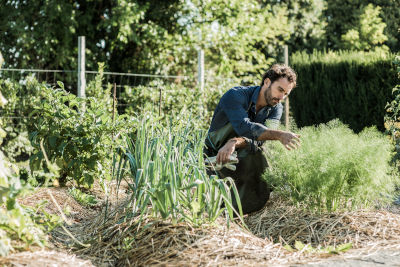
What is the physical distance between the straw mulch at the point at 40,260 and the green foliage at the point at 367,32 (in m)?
13.3

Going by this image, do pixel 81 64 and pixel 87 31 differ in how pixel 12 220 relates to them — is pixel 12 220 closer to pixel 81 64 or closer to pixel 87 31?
pixel 81 64

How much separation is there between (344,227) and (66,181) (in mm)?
2252

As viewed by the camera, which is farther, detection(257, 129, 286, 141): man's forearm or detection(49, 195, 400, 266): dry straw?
detection(257, 129, 286, 141): man's forearm

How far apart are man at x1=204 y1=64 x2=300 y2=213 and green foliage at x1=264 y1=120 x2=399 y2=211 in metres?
0.33

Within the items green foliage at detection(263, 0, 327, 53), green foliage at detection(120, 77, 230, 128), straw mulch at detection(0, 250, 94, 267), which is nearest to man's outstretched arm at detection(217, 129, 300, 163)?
straw mulch at detection(0, 250, 94, 267)

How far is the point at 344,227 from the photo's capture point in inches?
102

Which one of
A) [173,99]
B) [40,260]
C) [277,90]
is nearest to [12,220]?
[40,260]

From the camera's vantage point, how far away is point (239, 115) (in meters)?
3.17

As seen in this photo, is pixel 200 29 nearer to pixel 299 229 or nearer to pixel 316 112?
pixel 316 112

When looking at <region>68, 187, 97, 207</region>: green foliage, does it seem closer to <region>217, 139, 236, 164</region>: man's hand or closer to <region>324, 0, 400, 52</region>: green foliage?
<region>217, 139, 236, 164</region>: man's hand

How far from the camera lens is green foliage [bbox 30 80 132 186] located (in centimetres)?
344

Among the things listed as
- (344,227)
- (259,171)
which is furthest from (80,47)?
(344,227)

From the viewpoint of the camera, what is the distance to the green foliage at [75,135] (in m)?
3.44

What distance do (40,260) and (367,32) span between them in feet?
46.1
